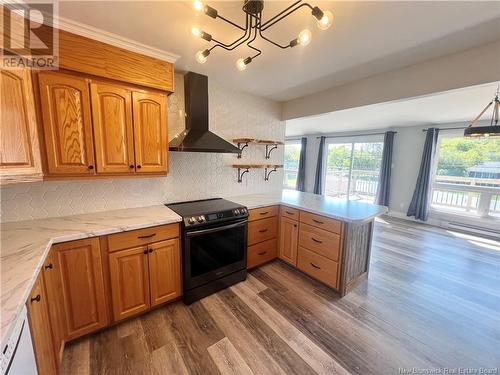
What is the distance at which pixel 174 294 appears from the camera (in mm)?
2061

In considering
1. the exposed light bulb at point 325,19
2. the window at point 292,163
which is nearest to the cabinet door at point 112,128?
the exposed light bulb at point 325,19

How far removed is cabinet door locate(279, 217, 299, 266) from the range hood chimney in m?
1.19

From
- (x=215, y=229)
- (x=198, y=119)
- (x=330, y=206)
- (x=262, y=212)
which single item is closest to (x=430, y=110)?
(x=330, y=206)

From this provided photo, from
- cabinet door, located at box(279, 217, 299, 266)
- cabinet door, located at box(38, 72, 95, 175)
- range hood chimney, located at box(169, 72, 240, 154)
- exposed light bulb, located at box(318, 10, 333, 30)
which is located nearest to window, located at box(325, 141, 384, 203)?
cabinet door, located at box(279, 217, 299, 266)

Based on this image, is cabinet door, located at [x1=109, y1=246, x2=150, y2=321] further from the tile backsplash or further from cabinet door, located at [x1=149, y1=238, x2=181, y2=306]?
the tile backsplash

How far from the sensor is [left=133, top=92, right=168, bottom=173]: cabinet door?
1.92m

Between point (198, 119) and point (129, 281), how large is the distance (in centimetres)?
180

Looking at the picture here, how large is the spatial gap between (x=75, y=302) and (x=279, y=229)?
2235 mm

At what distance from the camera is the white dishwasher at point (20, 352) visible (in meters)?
0.70

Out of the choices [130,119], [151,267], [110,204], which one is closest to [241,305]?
[151,267]

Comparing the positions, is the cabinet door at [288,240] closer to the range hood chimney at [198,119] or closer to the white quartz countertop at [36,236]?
the range hood chimney at [198,119]

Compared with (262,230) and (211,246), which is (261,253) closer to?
(262,230)

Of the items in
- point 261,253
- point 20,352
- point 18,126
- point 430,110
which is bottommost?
point 261,253

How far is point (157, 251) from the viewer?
6.19 ft
